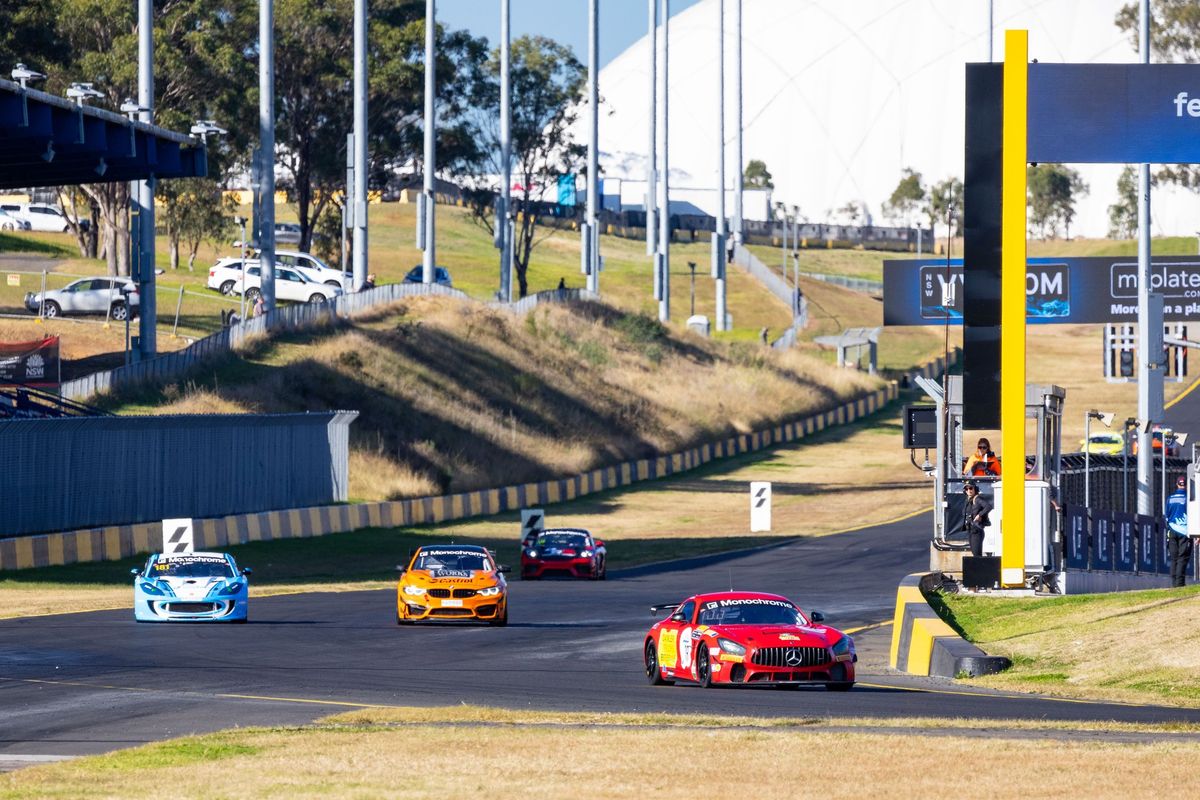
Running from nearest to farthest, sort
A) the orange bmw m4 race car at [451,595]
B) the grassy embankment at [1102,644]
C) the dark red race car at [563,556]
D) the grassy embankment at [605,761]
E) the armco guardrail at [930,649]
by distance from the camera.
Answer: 1. the grassy embankment at [605,761]
2. the grassy embankment at [1102,644]
3. the armco guardrail at [930,649]
4. the orange bmw m4 race car at [451,595]
5. the dark red race car at [563,556]

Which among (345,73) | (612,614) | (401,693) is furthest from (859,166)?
(401,693)

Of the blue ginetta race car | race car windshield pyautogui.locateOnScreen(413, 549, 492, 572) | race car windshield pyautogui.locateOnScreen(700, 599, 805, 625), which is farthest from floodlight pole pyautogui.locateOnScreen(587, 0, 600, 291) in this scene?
race car windshield pyautogui.locateOnScreen(700, 599, 805, 625)

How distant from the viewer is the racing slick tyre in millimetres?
19453

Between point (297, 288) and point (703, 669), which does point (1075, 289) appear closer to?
point (703, 669)

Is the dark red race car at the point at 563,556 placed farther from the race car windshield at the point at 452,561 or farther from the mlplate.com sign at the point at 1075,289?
the race car windshield at the point at 452,561

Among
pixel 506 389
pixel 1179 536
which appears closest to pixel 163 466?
pixel 1179 536

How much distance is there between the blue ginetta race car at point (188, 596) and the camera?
2672 cm

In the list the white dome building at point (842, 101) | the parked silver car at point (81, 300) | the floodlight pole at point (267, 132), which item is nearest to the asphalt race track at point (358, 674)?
the floodlight pole at point (267, 132)

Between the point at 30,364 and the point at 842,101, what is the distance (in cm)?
16080

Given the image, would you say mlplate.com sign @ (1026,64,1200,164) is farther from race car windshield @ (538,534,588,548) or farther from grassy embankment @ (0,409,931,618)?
race car windshield @ (538,534,588,548)

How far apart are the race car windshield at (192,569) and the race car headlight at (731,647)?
34.7ft

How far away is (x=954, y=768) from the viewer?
1184 centimetres

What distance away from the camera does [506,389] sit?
225 ft

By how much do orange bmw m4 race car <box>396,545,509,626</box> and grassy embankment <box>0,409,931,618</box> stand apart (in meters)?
5.67
